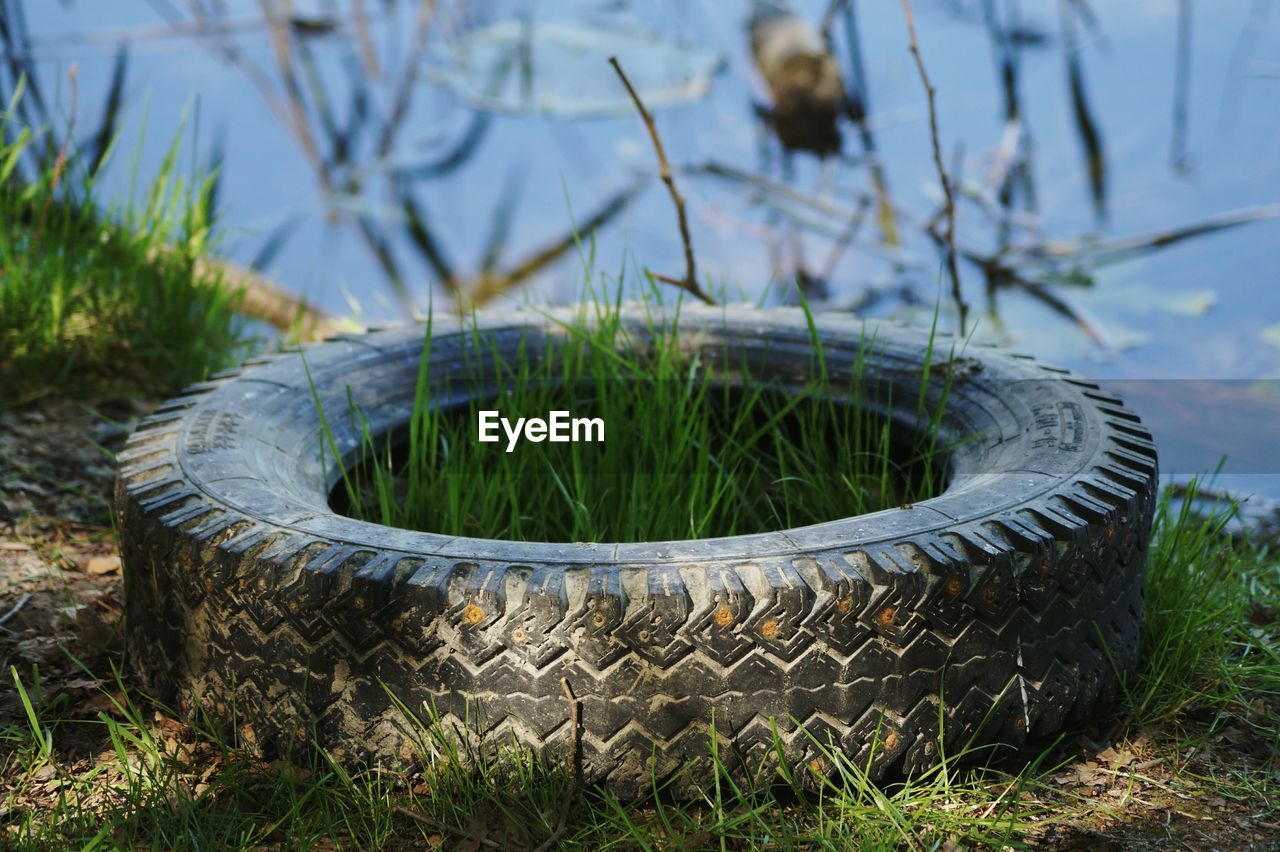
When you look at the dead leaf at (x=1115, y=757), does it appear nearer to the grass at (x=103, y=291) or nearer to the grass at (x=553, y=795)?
the grass at (x=553, y=795)

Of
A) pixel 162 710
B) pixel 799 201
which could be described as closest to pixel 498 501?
pixel 162 710

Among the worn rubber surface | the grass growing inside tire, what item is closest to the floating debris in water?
the grass growing inside tire

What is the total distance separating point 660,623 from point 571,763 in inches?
7.0

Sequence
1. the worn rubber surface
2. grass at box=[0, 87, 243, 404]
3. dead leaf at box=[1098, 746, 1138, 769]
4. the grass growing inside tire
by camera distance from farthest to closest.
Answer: grass at box=[0, 87, 243, 404] < the grass growing inside tire < dead leaf at box=[1098, 746, 1138, 769] < the worn rubber surface

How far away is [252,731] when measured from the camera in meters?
1.41

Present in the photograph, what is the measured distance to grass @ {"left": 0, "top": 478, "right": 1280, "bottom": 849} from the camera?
131cm

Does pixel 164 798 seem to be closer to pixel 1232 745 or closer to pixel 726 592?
pixel 726 592

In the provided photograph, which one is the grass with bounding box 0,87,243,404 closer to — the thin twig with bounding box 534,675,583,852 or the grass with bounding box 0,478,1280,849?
the grass with bounding box 0,478,1280,849

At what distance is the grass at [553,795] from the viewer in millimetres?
1309

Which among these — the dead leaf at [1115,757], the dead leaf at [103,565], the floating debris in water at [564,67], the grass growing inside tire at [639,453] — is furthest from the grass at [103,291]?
the floating debris in water at [564,67]

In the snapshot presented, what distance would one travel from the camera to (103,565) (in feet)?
6.39

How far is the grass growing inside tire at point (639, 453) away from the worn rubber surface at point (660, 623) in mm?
260

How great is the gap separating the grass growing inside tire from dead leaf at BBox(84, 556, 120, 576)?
388mm

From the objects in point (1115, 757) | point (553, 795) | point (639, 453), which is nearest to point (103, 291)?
point (639, 453)
